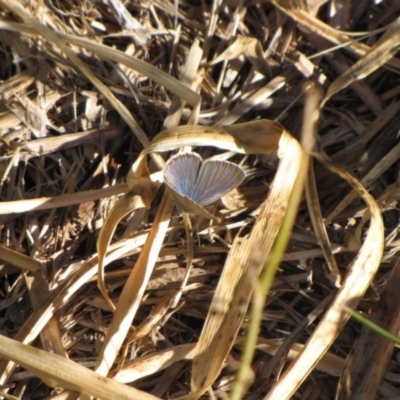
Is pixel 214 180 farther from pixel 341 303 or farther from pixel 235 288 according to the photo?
pixel 341 303

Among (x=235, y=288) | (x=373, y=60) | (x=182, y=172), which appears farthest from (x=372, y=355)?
(x=373, y=60)

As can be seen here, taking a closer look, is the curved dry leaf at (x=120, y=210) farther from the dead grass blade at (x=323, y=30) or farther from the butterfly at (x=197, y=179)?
the dead grass blade at (x=323, y=30)

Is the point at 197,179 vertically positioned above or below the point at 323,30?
below

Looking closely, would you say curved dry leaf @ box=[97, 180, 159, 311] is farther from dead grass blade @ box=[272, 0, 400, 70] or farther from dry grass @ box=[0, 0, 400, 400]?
dead grass blade @ box=[272, 0, 400, 70]

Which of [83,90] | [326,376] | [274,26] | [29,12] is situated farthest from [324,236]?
[29,12]

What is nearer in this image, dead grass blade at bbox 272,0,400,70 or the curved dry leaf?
the curved dry leaf

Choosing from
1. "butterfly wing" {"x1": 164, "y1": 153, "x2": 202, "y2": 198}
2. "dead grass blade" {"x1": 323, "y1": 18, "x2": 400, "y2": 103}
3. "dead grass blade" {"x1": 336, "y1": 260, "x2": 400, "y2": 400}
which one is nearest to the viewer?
"butterfly wing" {"x1": 164, "y1": 153, "x2": 202, "y2": 198}

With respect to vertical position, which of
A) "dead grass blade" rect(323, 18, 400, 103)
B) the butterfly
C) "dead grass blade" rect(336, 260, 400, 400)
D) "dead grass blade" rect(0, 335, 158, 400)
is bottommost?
"dead grass blade" rect(0, 335, 158, 400)

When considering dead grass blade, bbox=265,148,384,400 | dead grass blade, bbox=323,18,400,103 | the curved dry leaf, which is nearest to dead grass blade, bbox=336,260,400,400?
dead grass blade, bbox=265,148,384,400

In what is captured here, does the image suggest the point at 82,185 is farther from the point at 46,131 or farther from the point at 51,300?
the point at 51,300
